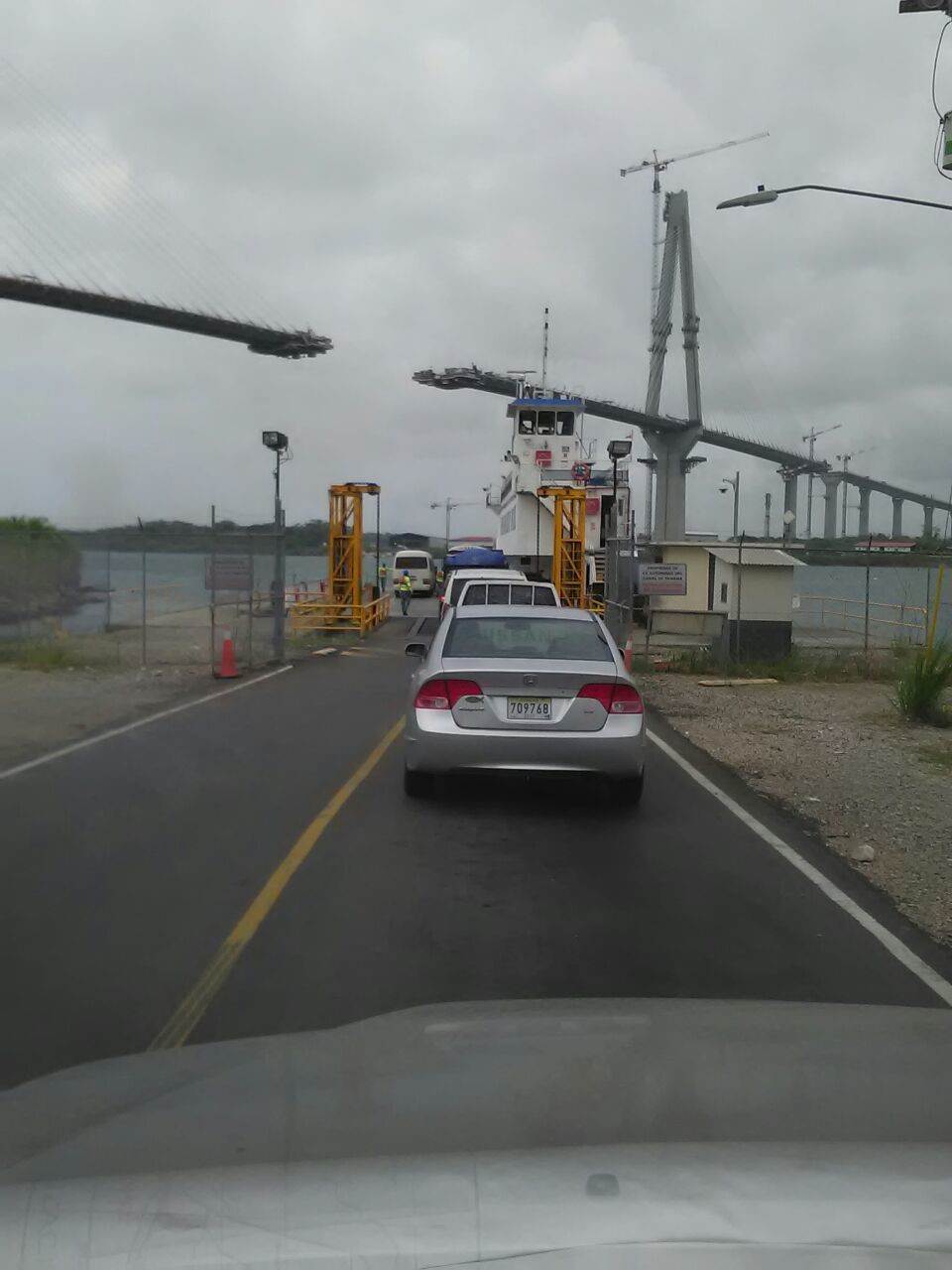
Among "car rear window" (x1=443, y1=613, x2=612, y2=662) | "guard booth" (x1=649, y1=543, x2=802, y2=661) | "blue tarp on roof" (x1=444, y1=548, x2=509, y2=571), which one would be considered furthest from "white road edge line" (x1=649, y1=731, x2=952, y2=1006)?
"blue tarp on roof" (x1=444, y1=548, x2=509, y2=571)

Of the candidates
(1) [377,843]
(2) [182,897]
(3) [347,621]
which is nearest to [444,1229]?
(2) [182,897]

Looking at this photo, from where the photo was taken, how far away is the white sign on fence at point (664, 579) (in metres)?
21.6

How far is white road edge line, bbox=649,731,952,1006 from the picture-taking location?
557 centimetres

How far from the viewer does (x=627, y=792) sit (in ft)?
31.4

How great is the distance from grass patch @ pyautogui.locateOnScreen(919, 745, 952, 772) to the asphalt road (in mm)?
2917

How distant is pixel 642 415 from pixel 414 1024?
237ft

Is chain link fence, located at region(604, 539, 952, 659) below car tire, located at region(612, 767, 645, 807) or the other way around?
the other way around

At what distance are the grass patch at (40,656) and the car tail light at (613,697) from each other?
13.6 meters

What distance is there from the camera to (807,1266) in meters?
2.04

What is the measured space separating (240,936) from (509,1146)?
3.54m

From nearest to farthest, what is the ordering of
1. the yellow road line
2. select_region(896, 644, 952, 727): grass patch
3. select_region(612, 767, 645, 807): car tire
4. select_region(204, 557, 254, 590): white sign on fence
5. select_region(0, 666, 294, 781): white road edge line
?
the yellow road line, select_region(612, 767, 645, 807): car tire, select_region(0, 666, 294, 781): white road edge line, select_region(896, 644, 952, 727): grass patch, select_region(204, 557, 254, 590): white sign on fence

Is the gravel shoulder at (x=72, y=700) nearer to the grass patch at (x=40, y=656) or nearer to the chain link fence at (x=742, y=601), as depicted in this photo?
the grass patch at (x=40, y=656)

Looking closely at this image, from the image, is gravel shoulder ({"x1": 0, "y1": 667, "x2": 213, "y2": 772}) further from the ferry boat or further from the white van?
the white van

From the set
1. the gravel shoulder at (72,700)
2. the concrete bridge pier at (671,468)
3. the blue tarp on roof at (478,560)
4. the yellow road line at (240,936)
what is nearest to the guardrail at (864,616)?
the blue tarp on roof at (478,560)
